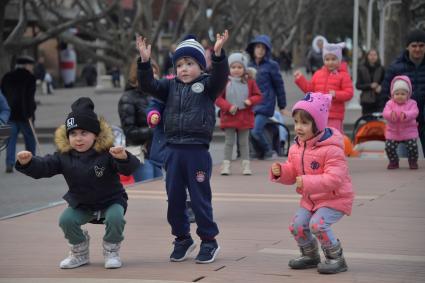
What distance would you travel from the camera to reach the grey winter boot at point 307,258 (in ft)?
22.3

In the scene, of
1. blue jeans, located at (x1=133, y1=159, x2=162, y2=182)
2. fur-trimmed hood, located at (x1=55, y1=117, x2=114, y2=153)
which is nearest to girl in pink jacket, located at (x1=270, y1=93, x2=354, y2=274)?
fur-trimmed hood, located at (x1=55, y1=117, x2=114, y2=153)

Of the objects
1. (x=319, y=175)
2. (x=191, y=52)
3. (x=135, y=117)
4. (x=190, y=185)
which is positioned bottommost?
(x=190, y=185)

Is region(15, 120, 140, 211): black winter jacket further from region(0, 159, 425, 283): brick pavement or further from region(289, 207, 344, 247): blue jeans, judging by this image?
region(289, 207, 344, 247): blue jeans

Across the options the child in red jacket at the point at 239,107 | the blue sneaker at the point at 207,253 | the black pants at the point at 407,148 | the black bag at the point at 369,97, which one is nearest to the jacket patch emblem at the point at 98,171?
the blue sneaker at the point at 207,253

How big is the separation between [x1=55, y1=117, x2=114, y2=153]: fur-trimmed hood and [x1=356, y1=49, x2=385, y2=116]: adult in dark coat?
1144 centimetres

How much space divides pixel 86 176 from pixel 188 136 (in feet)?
2.71

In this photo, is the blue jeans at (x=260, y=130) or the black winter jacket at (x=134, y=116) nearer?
the black winter jacket at (x=134, y=116)

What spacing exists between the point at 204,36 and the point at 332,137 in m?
27.2

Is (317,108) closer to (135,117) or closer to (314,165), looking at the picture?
(314,165)

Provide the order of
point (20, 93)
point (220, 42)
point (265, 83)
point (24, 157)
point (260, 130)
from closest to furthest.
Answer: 1. point (24, 157)
2. point (220, 42)
3. point (265, 83)
4. point (260, 130)
5. point (20, 93)

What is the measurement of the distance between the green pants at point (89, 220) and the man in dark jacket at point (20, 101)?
9.02 m

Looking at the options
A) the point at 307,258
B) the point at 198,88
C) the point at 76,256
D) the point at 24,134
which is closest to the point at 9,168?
the point at 24,134

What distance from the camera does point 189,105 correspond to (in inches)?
282

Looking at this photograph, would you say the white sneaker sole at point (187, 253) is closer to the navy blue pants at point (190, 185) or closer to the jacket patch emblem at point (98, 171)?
the navy blue pants at point (190, 185)
